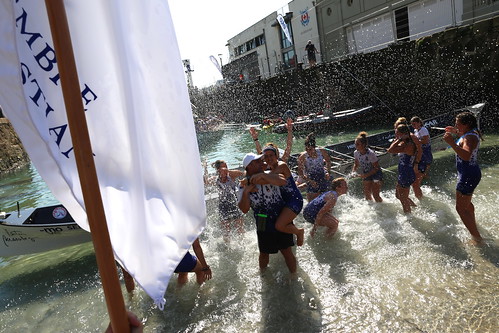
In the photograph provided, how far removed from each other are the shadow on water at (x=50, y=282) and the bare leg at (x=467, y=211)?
5.97 meters

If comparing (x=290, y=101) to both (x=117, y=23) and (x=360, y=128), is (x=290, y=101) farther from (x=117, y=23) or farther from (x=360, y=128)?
(x=117, y=23)

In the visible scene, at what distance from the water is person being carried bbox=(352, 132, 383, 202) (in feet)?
1.65

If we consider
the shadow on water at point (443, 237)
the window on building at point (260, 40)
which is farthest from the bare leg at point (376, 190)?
the window on building at point (260, 40)

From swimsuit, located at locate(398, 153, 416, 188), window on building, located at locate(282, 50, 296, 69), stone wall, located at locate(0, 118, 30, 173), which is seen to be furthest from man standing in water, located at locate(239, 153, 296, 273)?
window on building, located at locate(282, 50, 296, 69)

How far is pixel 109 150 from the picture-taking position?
1.73 m

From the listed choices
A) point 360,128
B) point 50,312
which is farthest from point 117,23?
point 360,128

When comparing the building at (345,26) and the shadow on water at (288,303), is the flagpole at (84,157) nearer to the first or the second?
the shadow on water at (288,303)

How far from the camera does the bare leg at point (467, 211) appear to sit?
4957 millimetres

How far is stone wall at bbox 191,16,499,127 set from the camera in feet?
49.3

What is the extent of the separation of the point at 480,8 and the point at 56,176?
860 inches

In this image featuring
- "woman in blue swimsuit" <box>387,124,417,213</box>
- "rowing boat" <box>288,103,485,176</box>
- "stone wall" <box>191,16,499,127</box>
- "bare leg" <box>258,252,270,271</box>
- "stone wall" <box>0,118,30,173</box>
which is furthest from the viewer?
"stone wall" <box>0,118,30,173</box>

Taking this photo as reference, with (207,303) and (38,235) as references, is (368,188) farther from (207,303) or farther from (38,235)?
(38,235)

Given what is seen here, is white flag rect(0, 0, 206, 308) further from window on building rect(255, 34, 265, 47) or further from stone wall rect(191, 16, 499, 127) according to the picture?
window on building rect(255, 34, 265, 47)

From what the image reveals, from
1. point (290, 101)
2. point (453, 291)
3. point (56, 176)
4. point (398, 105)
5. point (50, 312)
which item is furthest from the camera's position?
point (290, 101)
